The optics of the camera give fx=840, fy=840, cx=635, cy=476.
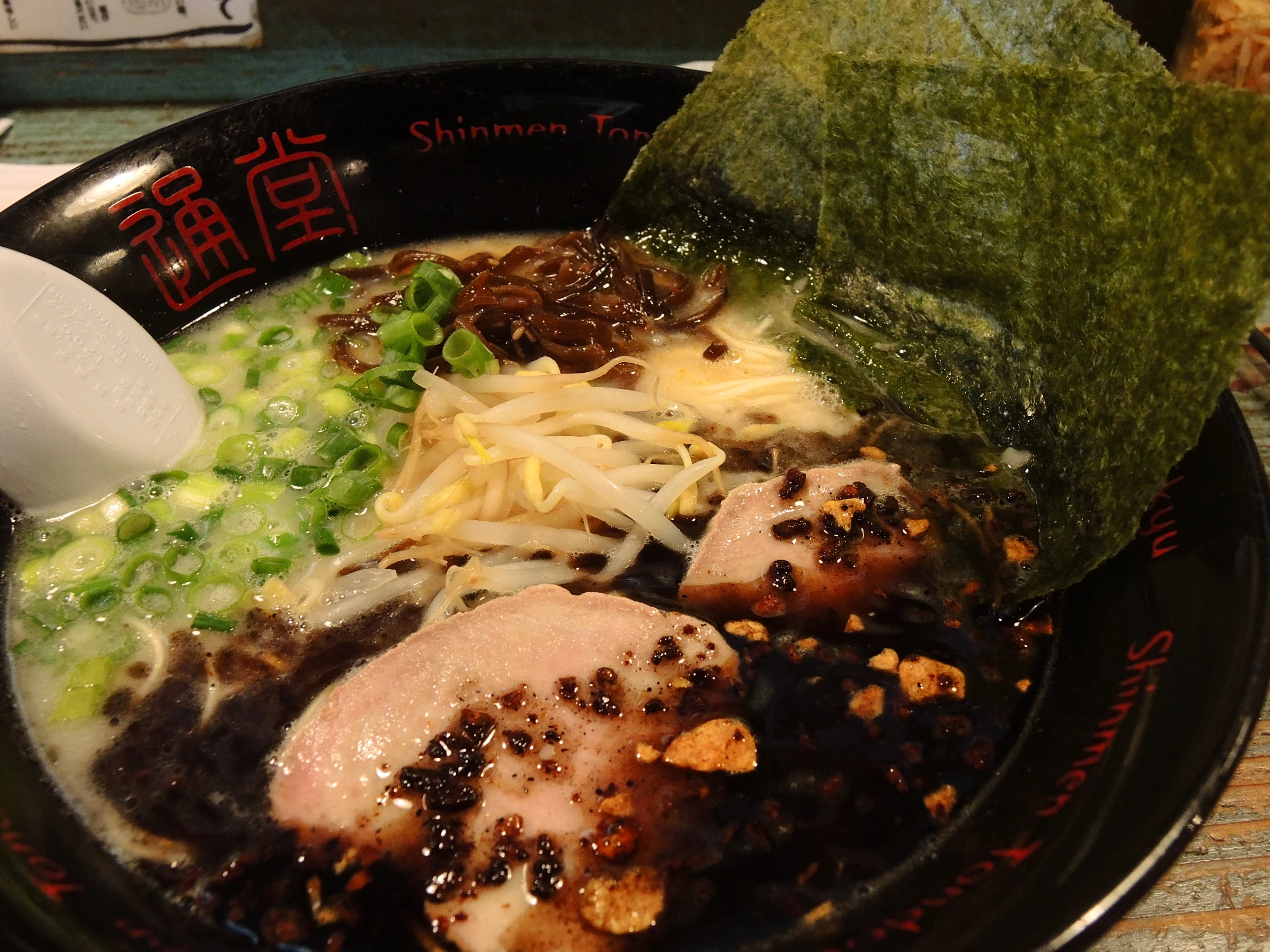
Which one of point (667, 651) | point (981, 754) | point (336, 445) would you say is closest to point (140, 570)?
point (336, 445)

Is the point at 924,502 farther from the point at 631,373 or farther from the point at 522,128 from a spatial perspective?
the point at 522,128

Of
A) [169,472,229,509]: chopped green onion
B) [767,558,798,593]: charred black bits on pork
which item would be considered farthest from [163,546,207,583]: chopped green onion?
[767,558,798,593]: charred black bits on pork

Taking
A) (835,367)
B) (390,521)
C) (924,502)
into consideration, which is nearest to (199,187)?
(390,521)

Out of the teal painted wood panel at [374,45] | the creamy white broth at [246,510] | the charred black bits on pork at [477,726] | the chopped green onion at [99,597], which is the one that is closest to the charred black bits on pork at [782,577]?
the creamy white broth at [246,510]

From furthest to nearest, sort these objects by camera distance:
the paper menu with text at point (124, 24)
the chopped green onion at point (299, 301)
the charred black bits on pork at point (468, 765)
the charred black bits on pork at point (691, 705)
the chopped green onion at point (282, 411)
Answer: the paper menu with text at point (124, 24) → the chopped green onion at point (299, 301) → the chopped green onion at point (282, 411) → the charred black bits on pork at point (691, 705) → the charred black bits on pork at point (468, 765)

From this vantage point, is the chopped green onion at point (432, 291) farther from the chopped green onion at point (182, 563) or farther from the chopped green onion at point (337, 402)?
the chopped green onion at point (182, 563)
